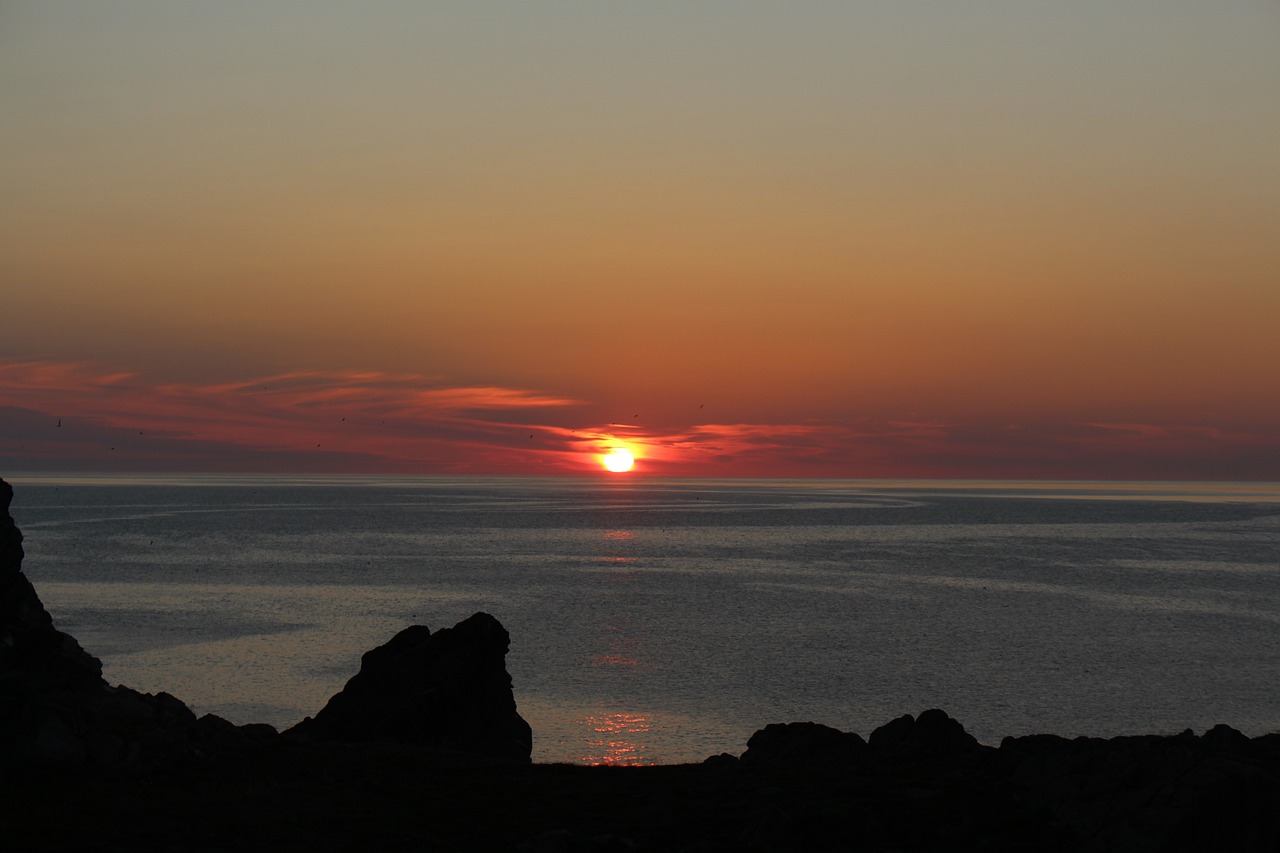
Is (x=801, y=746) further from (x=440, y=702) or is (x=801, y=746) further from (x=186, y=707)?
(x=186, y=707)

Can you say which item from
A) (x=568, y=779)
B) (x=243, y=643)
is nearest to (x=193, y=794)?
(x=568, y=779)

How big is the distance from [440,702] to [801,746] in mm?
12617

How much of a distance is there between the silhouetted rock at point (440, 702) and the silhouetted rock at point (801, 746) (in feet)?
27.5

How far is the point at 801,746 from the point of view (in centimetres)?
2925

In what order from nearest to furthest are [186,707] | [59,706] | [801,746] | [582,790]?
[59,706], [582,790], [801,746], [186,707]

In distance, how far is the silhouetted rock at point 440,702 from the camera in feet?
116

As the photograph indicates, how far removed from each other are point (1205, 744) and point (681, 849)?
1094 cm

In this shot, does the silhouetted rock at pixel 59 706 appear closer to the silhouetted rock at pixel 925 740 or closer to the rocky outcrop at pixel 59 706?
the rocky outcrop at pixel 59 706

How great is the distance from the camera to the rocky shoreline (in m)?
20.4

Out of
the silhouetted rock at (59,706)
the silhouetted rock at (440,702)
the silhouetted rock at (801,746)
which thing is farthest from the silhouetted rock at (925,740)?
the silhouetted rock at (59,706)

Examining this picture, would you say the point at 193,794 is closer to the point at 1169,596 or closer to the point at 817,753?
the point at 817,753

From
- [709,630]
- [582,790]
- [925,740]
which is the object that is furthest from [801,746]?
[709,630]

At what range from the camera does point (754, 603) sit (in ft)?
279

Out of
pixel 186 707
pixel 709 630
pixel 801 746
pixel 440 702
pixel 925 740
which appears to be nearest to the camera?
pixel 925 740
